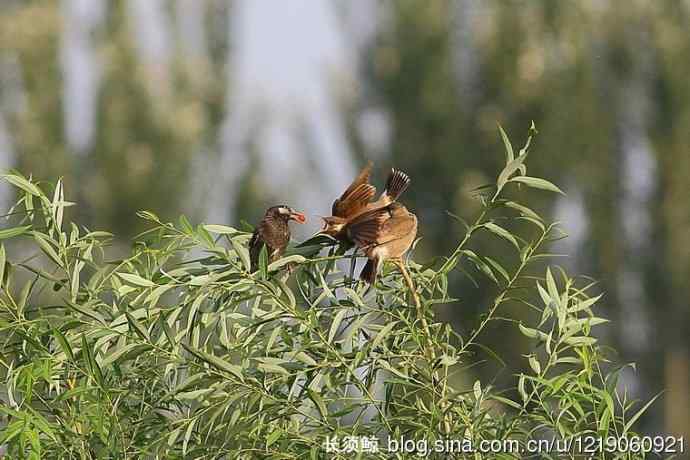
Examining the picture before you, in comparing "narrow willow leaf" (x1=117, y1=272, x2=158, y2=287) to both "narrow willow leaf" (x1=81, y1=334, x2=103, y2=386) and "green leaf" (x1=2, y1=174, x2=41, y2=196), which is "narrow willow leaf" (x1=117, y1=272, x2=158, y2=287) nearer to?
"narrow willow leaf" (x1=81, y1=334, x2=103, y2=386)

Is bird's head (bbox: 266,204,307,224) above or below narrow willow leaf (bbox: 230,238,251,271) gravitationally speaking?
below

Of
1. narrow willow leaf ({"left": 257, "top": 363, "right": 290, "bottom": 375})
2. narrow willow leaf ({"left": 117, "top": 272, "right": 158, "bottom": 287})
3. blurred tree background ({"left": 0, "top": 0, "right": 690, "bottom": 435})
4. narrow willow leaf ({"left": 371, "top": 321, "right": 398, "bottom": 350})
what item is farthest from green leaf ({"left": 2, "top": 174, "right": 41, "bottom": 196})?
blurred tree background ({"left": 0, "top": 0, "right": 690, "bottom": 435})

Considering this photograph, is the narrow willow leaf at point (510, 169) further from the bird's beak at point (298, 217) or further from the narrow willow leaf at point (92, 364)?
the narrow willow leaf at point (92, 364)

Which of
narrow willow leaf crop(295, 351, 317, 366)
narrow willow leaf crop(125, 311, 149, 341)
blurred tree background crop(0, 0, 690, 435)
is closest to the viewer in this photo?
narrow willow leaf crop(125, 311, 149, 341)

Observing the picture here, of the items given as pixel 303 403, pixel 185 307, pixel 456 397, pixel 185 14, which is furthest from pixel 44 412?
pixel 185 14

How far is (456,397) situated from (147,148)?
8.09m

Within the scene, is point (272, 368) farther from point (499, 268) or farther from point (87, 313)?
point (499, 268)

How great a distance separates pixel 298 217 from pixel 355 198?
14cm

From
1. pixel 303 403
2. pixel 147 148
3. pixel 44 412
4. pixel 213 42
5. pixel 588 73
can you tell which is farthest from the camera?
pixel 213 42

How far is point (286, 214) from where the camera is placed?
1.95 m

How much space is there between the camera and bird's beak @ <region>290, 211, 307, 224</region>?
2001mm

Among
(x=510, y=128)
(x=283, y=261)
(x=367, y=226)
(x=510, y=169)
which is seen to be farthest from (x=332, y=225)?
(x=510, y=128)

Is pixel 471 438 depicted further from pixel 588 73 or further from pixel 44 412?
pixel 588 73

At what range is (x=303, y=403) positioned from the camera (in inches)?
67.5
